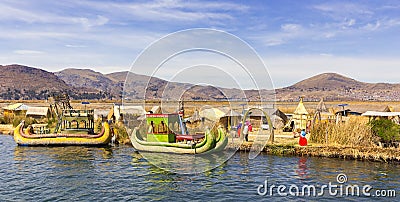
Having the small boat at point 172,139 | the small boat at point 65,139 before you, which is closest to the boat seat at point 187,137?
the small boat at point 172,139

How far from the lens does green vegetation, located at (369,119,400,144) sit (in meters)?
23.0

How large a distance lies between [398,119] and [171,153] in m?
21.8

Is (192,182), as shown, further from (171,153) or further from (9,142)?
(9,142)

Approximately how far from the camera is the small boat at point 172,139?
73.8 ft

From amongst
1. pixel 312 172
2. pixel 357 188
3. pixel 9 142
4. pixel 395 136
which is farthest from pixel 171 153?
pixel 9 142

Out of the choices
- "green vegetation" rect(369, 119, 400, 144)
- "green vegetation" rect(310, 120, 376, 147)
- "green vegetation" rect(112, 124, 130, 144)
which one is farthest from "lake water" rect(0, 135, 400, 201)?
"green vegetation" rect(112, 124, 130, 144)

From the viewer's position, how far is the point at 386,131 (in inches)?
915

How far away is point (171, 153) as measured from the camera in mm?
23234

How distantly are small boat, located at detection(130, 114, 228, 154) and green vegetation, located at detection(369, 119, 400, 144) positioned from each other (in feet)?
33.8

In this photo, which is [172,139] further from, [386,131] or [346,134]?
[386,131]

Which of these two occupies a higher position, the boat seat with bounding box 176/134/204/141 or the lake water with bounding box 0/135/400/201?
the boat seat with bounding box 176/134/204/141

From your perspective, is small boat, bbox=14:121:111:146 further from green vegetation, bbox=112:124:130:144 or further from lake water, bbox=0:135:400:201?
lake water, bbox=0:135:400:201

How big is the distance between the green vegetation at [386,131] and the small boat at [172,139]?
10.3 m

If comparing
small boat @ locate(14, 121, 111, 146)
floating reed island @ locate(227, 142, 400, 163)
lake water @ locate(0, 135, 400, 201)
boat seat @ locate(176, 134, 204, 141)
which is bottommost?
lake water @ locate(0, 135, 400, 201)
